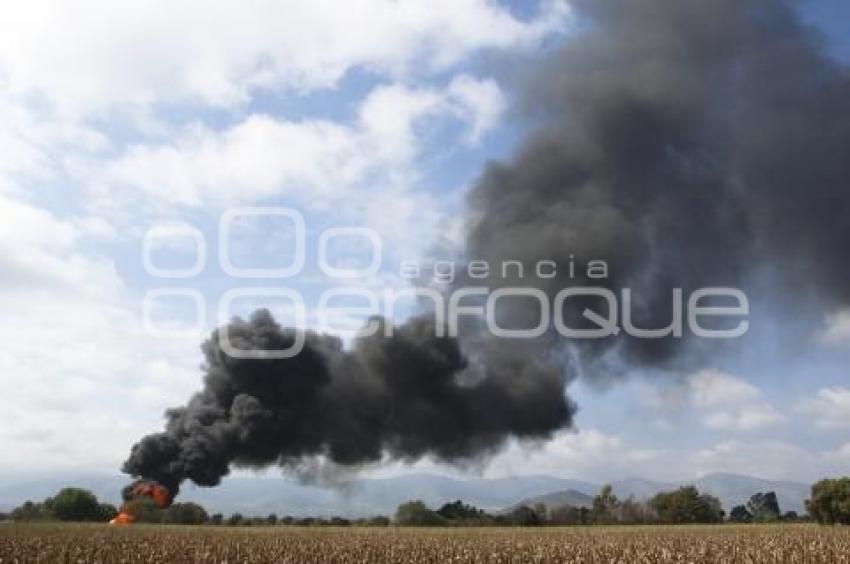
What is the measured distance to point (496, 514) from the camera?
81.9m

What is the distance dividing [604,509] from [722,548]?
6795cm

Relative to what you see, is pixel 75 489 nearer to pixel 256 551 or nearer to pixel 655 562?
pixel 256 551

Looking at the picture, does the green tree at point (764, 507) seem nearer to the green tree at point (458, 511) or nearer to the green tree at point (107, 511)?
the green tree at point (458, 511)

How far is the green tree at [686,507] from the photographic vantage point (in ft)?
293

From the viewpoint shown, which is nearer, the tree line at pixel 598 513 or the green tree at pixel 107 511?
the green tree at pixel 107 511

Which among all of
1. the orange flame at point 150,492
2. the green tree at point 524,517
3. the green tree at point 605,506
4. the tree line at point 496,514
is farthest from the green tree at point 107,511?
the green tree at point 605,506

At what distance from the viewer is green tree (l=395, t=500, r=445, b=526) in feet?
263

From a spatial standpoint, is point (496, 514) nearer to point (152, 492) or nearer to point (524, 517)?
point (524, 517)

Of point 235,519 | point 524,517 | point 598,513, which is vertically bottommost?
point 235,519

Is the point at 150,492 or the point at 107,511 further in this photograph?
the point at 107,511

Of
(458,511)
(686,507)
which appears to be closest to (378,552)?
(458,511)

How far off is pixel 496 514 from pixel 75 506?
127 feet

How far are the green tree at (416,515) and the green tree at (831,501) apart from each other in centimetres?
3346

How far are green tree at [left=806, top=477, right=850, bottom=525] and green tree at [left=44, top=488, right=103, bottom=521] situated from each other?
59115mm
